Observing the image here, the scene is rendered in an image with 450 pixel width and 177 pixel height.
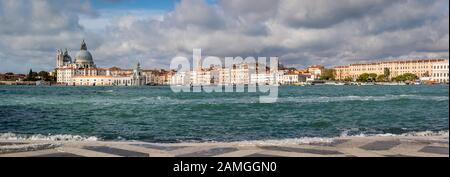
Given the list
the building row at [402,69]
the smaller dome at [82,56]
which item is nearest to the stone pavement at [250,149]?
the building row at [402,69]

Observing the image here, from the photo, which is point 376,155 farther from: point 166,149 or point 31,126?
point 31,126

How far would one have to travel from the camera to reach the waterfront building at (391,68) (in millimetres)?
145488

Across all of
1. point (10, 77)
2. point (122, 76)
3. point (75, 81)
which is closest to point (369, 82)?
point (122, 76)

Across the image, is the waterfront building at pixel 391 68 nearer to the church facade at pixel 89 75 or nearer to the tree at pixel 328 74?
the tree at pixel 328 74

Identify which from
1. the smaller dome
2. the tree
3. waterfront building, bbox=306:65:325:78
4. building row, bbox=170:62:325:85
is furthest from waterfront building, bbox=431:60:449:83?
the smaller dome

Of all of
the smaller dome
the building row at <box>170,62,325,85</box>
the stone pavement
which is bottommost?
the stone pavement

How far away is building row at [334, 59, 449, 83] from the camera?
133 metres

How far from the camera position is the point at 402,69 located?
155m

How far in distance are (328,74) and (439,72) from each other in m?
42.9

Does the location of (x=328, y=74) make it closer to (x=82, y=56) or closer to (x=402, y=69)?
(x=402, y=69)

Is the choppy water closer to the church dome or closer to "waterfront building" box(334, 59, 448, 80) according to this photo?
"waterfront building" box(334, 59, 448, 80)
